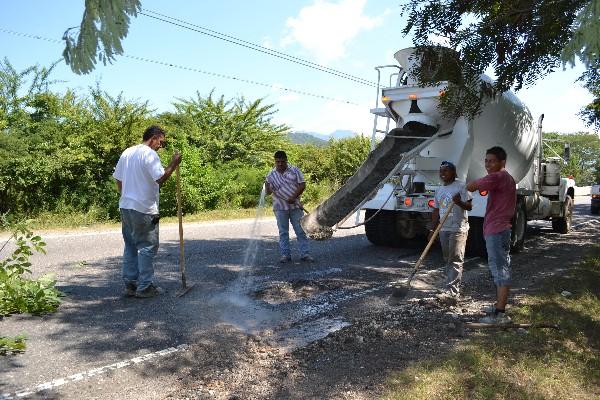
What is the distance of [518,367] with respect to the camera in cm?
362

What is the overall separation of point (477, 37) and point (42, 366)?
423 centimetres

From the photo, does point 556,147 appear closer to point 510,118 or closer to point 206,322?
point 510,118

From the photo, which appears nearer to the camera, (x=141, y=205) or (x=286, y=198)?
(x=141, y=205)

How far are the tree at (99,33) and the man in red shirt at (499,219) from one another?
3.54 metres

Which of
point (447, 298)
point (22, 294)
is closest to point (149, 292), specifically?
point (22, 294)

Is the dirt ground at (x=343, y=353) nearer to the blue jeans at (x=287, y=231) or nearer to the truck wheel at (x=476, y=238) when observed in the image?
the blue jeans at (x=287, y=231)

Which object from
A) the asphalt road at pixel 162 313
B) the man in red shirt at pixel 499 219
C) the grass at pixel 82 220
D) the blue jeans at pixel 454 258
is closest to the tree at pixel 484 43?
the man in red shirt at pixel 499 219

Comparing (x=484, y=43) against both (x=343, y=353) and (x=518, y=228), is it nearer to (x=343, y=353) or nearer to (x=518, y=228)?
(x=343, y=353)

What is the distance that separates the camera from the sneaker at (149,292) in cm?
537

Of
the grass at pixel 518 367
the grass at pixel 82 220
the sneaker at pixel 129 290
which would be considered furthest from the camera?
the grass at pixel 82 220

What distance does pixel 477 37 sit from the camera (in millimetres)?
4332

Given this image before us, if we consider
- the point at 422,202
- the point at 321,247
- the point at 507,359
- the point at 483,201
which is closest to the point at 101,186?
the point at 321,247

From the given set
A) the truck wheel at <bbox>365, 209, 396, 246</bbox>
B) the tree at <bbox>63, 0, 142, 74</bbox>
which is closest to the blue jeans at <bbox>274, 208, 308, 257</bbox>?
the truck wheel at <bbox>365, 209, 396, 246</bbox>

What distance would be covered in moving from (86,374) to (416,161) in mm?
6017
